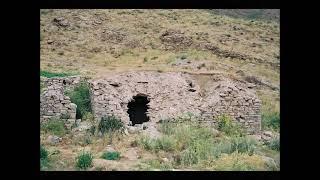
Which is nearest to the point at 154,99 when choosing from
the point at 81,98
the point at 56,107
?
the point at 81,98

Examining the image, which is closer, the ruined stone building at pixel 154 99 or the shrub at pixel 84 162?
the shrub at pixel 84 162

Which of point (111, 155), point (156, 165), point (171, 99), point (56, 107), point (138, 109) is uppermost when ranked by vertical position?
point (171, 99)

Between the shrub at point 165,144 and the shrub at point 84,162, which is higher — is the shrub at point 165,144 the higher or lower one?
the higher one

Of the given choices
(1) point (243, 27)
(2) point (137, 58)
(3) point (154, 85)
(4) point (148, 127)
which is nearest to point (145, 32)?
(2) point (137, 58)

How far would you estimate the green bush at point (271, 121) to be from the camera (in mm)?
12841

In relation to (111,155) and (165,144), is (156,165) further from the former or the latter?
(165,144)

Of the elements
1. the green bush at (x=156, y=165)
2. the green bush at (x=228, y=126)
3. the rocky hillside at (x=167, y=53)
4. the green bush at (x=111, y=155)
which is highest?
the rocky hillside at (x=167, y=53)

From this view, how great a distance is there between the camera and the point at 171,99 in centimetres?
1266

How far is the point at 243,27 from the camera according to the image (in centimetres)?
2052

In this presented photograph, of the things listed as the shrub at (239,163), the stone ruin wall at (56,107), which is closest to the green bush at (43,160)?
the stone ruin wall at (56,107)

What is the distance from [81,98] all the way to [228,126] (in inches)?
148

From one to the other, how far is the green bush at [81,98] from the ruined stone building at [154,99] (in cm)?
20

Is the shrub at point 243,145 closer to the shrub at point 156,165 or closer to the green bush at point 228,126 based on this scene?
the green bush at point 228,126
